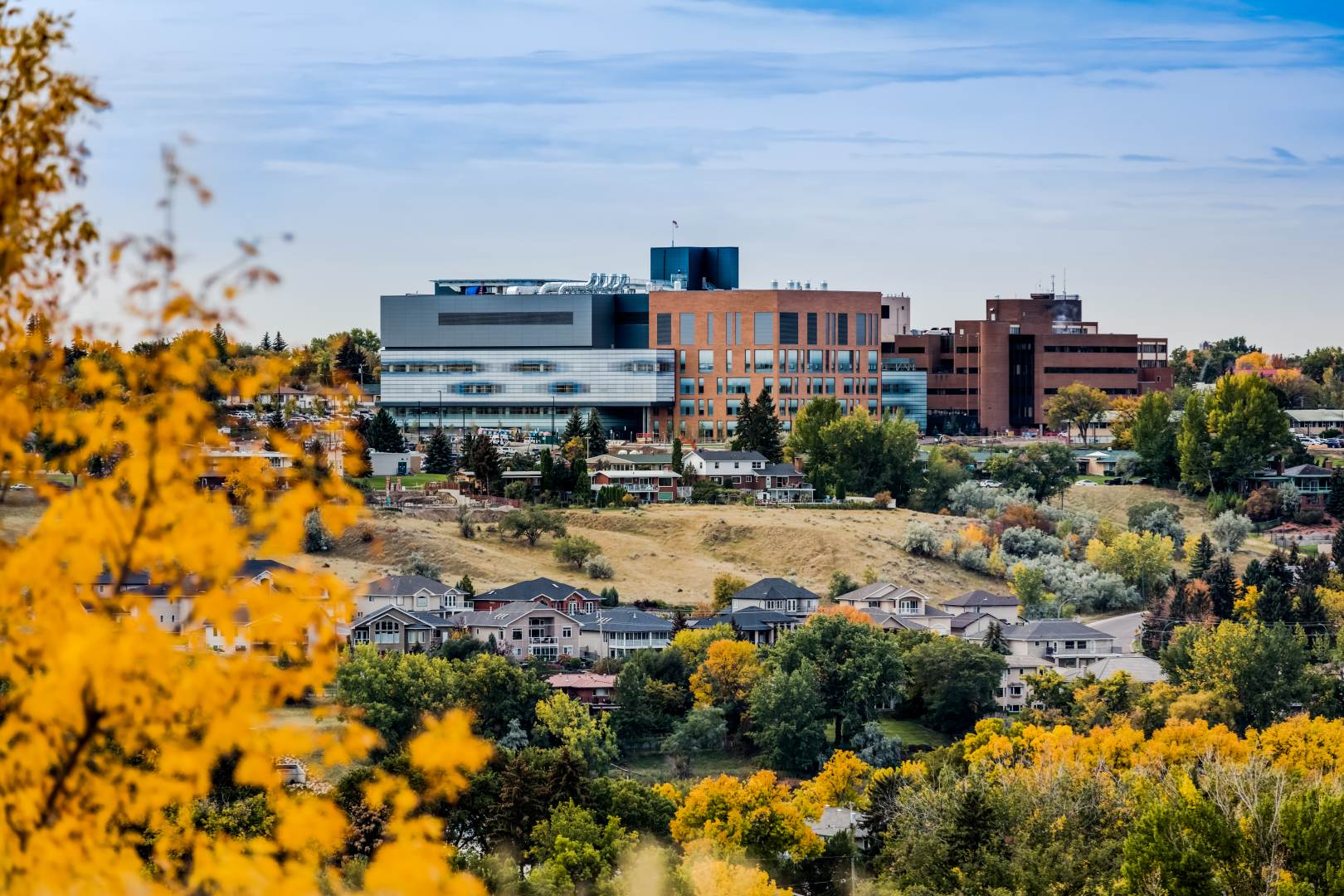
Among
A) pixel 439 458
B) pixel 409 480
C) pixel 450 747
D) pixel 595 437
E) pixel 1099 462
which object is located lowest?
pixel 1099 462

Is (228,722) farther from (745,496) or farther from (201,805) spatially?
(745,496)

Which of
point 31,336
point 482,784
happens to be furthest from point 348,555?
point 31,336

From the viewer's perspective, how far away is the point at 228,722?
4.86 m

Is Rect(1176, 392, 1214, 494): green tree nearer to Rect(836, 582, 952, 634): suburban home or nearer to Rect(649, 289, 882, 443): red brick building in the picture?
Rect(649, 289, 882, 443): red brick building

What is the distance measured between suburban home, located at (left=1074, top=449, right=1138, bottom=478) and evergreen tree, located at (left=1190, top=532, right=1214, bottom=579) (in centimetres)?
2399

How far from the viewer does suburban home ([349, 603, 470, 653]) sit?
47.5 m

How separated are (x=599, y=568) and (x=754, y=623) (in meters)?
9.14

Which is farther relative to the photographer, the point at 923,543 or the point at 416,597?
the point at 923,543

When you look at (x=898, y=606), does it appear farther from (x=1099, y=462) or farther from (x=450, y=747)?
(x=450, y=747)

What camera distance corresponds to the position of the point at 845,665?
43.4 meters

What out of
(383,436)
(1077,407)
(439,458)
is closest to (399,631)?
(439,458)

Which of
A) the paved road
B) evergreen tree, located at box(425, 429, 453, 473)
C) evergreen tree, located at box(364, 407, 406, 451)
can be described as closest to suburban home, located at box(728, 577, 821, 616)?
the paved road

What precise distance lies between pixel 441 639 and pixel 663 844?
1714 cm

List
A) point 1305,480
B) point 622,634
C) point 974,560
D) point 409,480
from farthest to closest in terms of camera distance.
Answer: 1. point 1305,480
2. point 409,480
3. point 974,560
4. point 622,634
